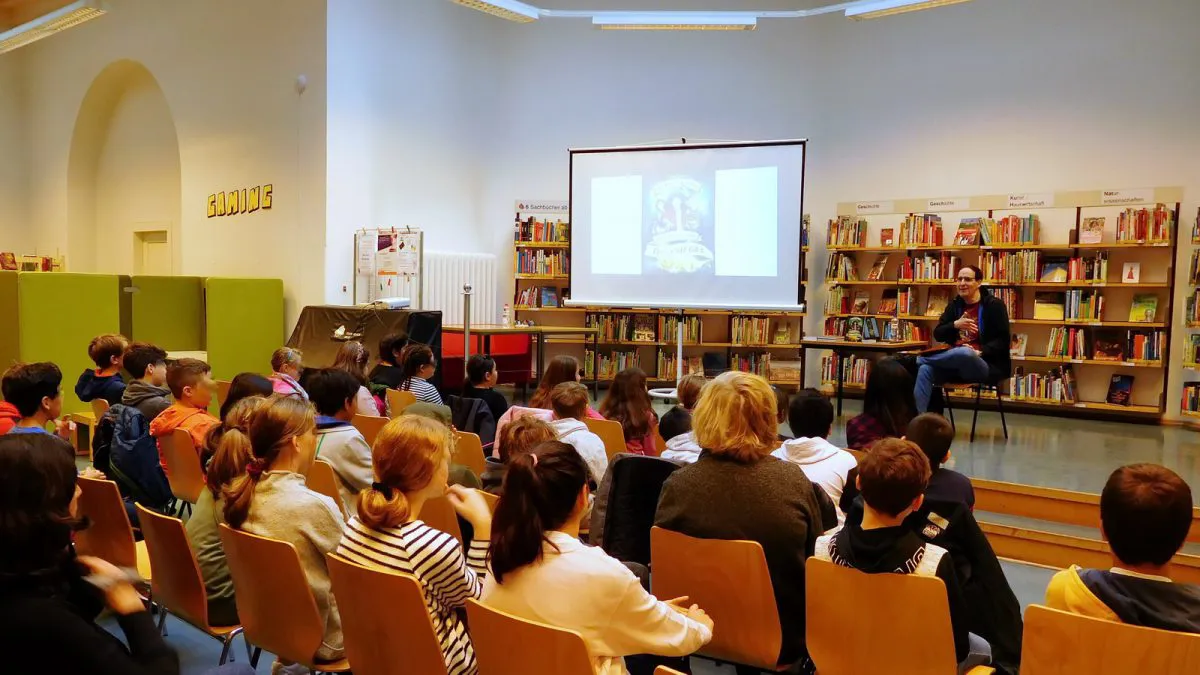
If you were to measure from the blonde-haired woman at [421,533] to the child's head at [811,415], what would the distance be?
154 cm

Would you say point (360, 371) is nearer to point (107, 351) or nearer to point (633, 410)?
point (107, 351)

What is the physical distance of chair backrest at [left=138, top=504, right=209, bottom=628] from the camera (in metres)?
2.25

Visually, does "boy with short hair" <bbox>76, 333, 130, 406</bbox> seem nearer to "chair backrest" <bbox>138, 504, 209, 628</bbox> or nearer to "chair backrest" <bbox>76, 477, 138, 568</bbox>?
"chair backrest" <bbox>76, 477, 138, 568</bbox>

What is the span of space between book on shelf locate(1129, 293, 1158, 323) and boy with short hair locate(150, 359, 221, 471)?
7.72 meters

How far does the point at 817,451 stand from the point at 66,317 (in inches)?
261

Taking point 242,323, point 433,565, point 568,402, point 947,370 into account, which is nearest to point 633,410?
point 568,402

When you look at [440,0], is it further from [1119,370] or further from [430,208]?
[1119,370]

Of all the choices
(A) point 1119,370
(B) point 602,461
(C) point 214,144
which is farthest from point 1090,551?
(C) point 214,144

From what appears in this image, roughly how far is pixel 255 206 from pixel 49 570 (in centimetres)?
843

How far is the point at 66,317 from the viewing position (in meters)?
6.96

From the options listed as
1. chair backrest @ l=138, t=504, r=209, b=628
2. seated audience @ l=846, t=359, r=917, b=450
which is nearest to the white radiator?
seated audience @ l=846, t=359, r=917, b=450

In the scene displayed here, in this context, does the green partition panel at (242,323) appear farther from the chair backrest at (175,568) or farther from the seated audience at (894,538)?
the seated audience at (894,538)

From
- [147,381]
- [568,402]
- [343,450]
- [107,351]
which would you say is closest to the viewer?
[343,450]

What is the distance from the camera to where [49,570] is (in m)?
1.30
